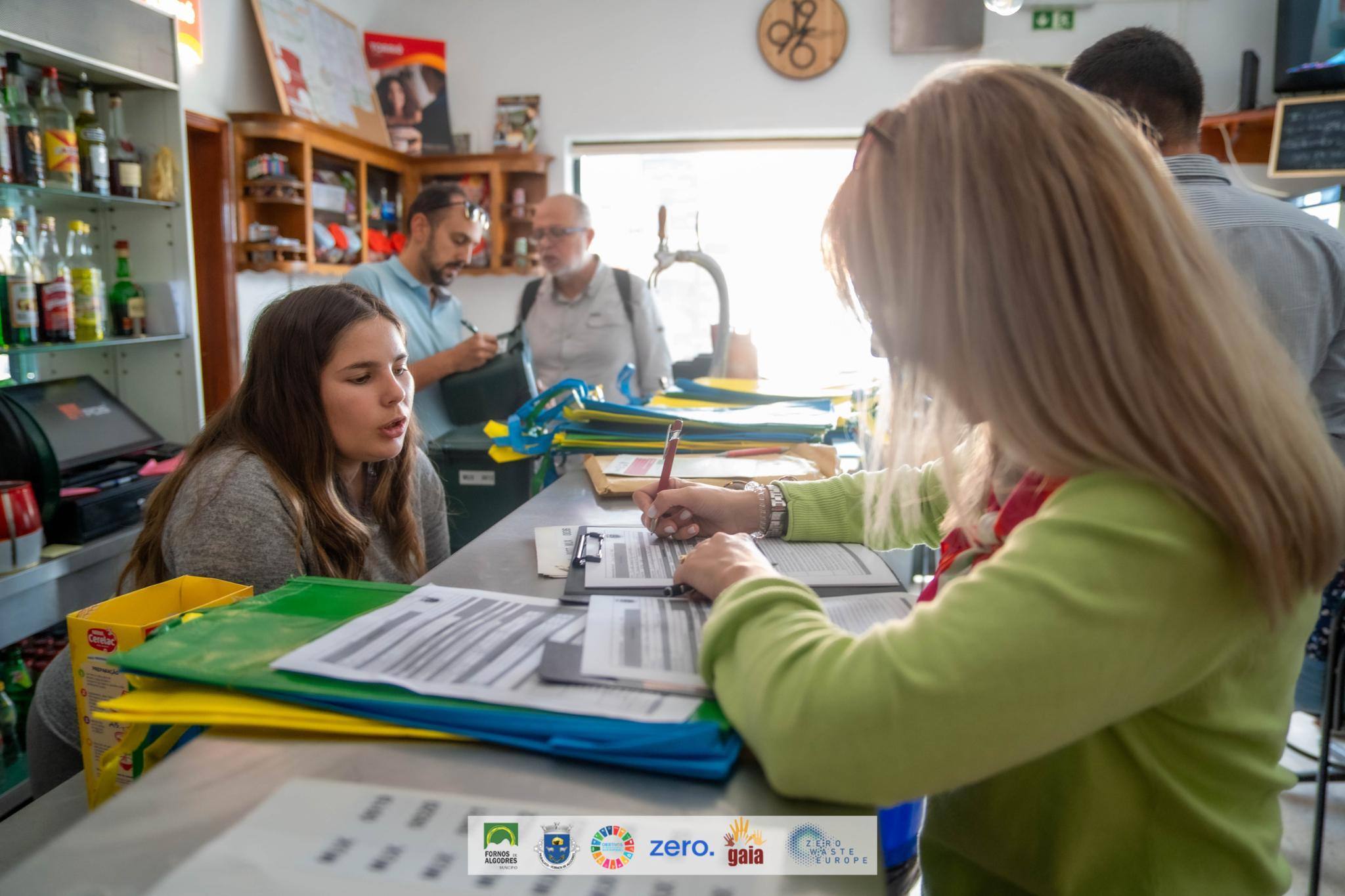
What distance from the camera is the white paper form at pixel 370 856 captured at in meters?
0.49

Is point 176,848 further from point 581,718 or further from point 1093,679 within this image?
point 1093,679

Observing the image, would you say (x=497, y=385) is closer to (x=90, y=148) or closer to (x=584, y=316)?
(x=584, y=316)

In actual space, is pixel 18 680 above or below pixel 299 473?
below

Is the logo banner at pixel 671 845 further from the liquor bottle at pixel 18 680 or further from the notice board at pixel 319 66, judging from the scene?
the notice board at pixel 319 66

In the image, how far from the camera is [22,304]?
96.1 inches

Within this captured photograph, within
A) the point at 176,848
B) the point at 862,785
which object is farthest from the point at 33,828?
the point at 862,785

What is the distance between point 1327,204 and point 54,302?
4444mm

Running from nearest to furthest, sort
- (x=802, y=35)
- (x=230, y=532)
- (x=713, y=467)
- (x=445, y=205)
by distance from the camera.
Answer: (x=230, y=532)
(x=713, y=467)
(x=445, y=205)
(x=802, y=35)

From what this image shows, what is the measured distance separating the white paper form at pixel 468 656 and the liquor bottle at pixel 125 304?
99.7 inches

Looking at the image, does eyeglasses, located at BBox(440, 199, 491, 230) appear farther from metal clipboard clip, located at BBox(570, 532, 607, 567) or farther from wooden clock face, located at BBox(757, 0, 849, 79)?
wooden clock face, located at BBox(757, 0, 849, 79)

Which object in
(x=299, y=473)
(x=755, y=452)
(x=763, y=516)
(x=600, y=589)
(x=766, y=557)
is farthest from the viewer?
(x=755, y=452)

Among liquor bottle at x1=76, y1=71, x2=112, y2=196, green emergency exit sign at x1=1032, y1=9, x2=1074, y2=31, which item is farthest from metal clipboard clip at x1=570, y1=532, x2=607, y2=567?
green emergency exit sign at x1=1032, y1=9, x2=1074, y2=31

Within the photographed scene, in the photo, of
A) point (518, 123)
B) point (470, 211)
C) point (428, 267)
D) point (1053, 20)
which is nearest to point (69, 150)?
point (428, 267)

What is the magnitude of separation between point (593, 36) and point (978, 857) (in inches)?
210
